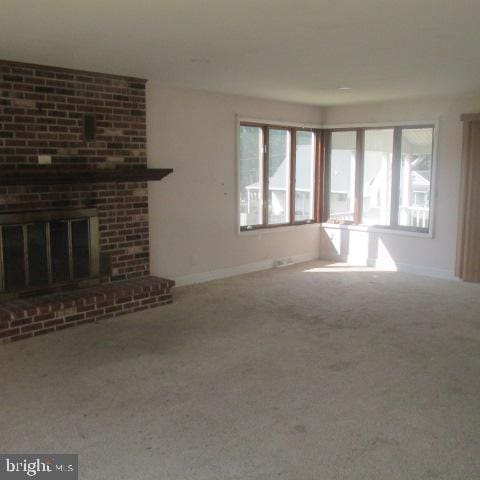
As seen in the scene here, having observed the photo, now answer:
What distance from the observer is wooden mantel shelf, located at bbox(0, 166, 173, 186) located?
4160mm

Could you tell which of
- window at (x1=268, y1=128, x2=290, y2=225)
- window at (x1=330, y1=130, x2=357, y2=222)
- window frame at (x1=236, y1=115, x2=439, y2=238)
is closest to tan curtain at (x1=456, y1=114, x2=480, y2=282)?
window frame at (x1=236, y1=115, x2=439, y2=238)

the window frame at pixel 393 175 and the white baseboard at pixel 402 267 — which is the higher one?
the window frame at pixel 393 175

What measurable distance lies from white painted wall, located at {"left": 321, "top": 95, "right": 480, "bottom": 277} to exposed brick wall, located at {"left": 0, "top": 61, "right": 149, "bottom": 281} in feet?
10.3

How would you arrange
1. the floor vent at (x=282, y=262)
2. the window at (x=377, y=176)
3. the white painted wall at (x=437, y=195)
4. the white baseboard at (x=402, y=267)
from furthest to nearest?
the floor vent at (x=282, y=262) < the window at (x=377, y=176) < the white baseboard at (x=402, y=267) < the white painted wall at (x=437, y=195)

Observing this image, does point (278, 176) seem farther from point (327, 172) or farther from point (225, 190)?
point (225, 190)

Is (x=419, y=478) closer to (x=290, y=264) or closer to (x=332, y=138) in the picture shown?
(x=290, y=264)

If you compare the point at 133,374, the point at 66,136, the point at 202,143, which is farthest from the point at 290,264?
the point at 133,374

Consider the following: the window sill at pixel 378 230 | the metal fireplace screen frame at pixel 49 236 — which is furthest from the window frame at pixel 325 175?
the metal fireplace screen frame at pixel 49 236

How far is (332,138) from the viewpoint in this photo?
7.43 meters

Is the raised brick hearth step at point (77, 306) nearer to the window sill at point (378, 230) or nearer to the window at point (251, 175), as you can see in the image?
the window at point (251, 175)

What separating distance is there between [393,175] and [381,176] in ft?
0.71

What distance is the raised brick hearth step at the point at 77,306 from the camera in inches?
160

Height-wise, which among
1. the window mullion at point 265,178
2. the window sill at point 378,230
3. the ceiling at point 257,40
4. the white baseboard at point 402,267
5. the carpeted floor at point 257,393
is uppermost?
the ceiling at point 257,40

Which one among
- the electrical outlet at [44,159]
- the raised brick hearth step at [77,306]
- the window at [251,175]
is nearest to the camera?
the raised brick hearth step at [77,306]
